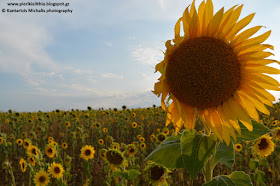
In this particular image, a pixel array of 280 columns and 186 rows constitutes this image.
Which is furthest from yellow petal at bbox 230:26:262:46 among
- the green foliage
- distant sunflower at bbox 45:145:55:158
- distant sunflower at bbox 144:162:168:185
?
distant sunflower at bbox 45:145:55:158

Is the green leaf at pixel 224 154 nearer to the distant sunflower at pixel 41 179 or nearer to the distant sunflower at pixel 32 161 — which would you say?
the distant sunflower at pixel 41 179

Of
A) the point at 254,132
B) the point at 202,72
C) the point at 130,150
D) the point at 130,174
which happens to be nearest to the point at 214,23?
the point at 202,72

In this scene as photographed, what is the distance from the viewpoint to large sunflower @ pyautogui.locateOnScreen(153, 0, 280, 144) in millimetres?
1340

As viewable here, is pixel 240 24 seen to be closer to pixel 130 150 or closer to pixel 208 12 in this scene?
pixel 208 12

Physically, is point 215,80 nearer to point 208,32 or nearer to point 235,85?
point 235,85

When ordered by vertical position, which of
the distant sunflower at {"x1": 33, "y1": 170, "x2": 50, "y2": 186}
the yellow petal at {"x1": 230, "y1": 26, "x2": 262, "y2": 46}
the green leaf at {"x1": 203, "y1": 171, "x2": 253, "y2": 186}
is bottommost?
the distant sunflower at {"x1": 33, "y1": 170, "x2": 50, "y2": 186}

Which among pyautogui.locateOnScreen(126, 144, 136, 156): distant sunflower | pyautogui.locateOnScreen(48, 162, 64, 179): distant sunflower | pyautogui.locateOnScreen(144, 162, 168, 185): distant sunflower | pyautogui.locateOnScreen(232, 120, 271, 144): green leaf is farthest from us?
pyautogui.locateOnScreen(126, 144, 136, 156): distant sunflower

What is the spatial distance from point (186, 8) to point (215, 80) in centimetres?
47

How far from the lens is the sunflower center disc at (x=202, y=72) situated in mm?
1331

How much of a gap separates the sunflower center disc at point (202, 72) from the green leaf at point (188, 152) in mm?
211

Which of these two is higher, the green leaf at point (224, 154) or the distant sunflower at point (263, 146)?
the green leaf at point (224, 154)

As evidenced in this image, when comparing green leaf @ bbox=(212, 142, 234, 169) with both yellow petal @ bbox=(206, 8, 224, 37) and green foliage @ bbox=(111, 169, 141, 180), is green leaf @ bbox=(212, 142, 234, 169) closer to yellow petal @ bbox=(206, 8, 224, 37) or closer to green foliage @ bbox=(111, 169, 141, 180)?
yellow petal @ bbox=(206, 8, 224, 37)

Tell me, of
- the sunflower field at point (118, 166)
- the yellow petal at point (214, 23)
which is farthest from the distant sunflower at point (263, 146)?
the yellow petal at point (214, 23)

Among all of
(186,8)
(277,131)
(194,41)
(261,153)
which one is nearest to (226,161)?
(194,41)
